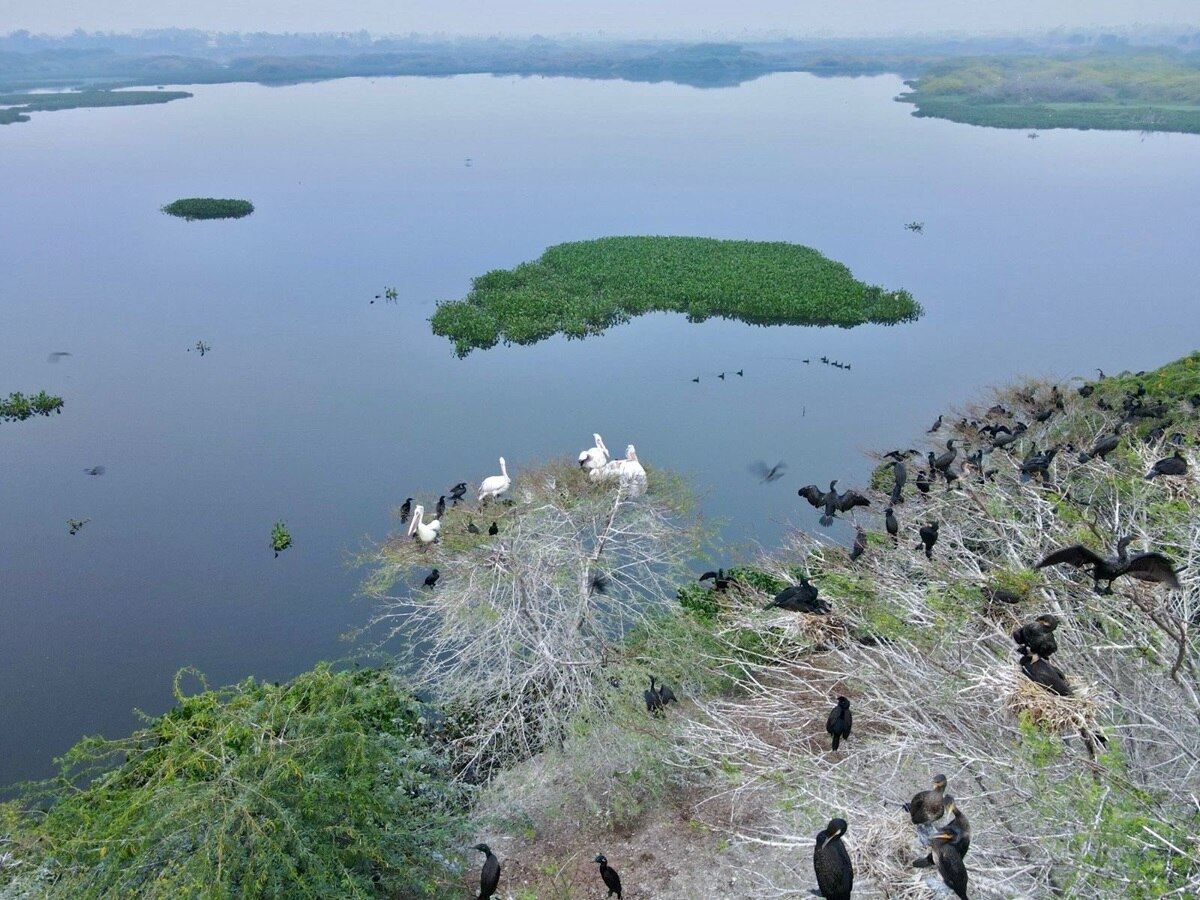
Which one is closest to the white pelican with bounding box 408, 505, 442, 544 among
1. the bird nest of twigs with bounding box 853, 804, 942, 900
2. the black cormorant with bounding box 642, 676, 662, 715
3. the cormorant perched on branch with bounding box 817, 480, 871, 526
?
the black cormorant with bounding box 642, 676, 662, 715

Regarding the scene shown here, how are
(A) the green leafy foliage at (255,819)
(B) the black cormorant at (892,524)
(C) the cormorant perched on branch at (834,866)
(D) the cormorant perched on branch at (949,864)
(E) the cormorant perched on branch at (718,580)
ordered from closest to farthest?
1. (D) the cormorant perched on branch at (949,864)
2. (C) the cormorant perched on branch at (834,866)
3. (A) the green leafy foliage at (255,819)
4. (B) the black cormorant at (892,524)
5. (E) the cormorant perched on branch at (718,580)

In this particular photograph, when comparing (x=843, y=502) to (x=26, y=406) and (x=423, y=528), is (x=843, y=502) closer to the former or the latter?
(x=423, y=528)

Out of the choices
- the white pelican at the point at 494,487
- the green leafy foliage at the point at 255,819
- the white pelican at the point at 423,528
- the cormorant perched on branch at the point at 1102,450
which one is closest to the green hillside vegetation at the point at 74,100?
the white pelican at the point at 494,487

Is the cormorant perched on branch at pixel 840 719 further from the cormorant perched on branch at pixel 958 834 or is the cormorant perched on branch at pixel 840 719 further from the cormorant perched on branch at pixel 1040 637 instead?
the cormorant perched on branch at pixel 958 834

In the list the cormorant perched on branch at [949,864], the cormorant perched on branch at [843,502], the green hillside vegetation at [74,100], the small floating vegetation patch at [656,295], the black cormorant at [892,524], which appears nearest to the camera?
the cormorant perched on branch at [949,864]

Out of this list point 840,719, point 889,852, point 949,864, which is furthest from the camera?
point 840,719

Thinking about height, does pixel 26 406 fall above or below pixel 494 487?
below

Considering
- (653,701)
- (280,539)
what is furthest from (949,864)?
(280,539)
